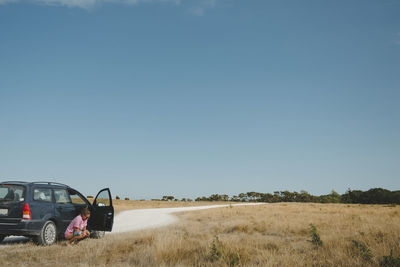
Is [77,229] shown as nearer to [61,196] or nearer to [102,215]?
[102,215]

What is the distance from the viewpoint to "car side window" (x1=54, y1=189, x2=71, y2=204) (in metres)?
10.9

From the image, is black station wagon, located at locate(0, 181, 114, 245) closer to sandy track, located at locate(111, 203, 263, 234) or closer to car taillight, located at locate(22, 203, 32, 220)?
car taillight, located at locate(22, 203, 32, 220)

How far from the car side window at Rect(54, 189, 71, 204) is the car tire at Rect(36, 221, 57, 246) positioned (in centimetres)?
85

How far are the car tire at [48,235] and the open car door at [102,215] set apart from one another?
130 centimetres

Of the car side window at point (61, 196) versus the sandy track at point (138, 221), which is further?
the sandy track at point (138, 221)

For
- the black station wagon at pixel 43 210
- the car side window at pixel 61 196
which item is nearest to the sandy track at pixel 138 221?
the black station wagon at pixel 43 210

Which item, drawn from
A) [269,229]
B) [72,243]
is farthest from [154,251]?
[269,229]

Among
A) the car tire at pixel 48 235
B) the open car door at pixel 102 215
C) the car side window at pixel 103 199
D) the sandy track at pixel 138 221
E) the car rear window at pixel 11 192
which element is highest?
the car rear window at pixel 11 192

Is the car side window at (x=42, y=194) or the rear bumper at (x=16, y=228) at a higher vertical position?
the car side window at (x=42, y=194)

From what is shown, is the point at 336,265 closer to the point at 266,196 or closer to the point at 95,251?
the point at 95,251

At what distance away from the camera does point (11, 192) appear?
9727 millimetres

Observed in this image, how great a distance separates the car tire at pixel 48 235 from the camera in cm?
974

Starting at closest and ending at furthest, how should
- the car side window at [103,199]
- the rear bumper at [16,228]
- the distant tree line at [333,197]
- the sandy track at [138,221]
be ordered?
the rear bumper at [16,228] < the car side window at [103,199] < the sandy track at [138,221] < the distant tree line at [333,197]

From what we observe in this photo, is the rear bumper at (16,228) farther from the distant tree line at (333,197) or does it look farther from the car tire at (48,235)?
the distant tree line at (333,197)
